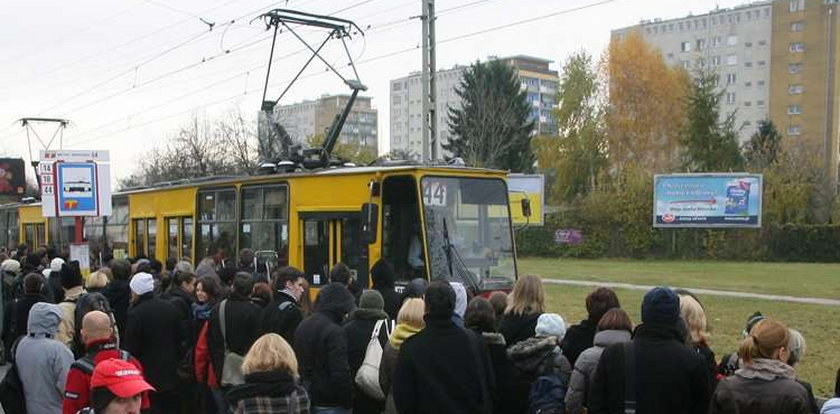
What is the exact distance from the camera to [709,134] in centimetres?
5428

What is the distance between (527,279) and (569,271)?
27.8 meters

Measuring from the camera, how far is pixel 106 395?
11.5 feet

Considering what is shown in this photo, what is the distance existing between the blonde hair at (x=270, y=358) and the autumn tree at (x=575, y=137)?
181 feet

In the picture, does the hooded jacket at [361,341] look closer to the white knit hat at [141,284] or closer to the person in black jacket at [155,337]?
the person in black jacket at [155,337]

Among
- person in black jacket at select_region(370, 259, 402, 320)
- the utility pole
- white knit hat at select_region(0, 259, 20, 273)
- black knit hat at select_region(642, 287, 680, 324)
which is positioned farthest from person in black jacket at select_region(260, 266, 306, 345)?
the utility pole

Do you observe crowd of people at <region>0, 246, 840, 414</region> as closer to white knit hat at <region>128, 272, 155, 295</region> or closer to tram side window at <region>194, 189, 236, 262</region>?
white knit hat at <region>128, 272, 155, 295</region>

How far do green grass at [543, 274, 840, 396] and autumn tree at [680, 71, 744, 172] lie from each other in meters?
33.9

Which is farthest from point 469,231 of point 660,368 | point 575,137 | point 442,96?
point 442,96

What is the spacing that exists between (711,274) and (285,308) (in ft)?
89.5

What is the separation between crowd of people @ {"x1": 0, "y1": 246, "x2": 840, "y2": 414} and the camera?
4234mm

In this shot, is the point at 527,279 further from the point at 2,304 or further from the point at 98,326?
the point at 2,304

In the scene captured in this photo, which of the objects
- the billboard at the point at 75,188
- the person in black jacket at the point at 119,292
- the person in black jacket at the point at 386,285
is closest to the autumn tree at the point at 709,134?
the billboard at the point at 75,188

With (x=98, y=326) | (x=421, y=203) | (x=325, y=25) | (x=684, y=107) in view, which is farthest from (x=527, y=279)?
(x=684, y=107)

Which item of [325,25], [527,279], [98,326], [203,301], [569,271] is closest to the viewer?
[98,326]
